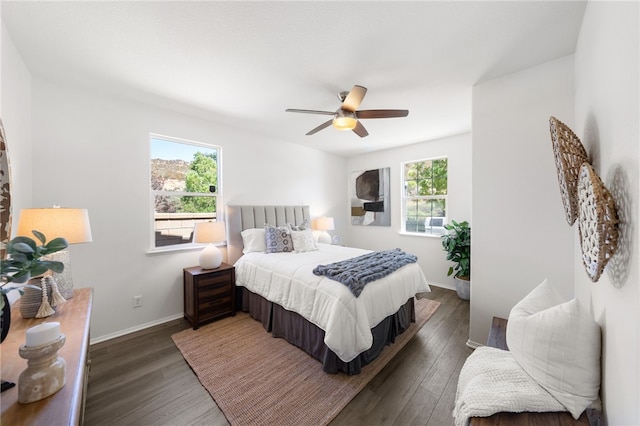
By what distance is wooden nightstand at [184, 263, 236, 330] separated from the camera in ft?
8.54

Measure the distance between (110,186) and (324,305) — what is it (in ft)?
8.21

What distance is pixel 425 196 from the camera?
4254 millimetres

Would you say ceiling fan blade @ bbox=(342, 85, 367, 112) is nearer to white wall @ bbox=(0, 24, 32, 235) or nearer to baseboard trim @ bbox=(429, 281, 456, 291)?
white wall @ bbox=(0, 24, 32, 235)

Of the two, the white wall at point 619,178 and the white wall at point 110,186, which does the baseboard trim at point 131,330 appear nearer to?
the white wall at point 110,186

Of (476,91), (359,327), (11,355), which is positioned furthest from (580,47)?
(11,355)

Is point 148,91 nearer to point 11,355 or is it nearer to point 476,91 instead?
point 11,355

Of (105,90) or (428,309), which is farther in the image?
(428,309)

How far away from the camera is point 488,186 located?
85.2 inches

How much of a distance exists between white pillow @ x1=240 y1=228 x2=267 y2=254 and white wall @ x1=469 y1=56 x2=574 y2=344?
8.10 ft

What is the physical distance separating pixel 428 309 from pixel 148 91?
4077 mm

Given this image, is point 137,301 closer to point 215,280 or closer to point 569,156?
point 215,280

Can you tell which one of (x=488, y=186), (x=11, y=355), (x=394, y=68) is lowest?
(x=11, y=355)

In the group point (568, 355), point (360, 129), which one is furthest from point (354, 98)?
point (568, 355)

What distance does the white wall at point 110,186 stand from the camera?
85.4 inches
